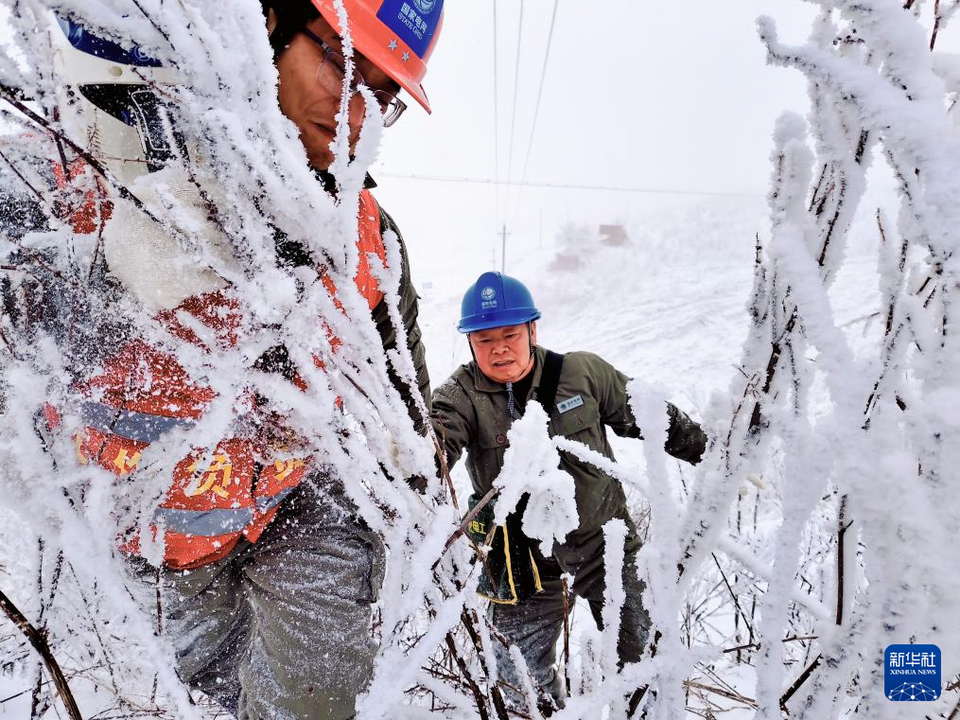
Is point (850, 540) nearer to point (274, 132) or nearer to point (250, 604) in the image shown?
point (274, 132)

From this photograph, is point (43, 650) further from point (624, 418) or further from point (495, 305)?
point (624, 418)

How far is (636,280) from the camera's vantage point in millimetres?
20125

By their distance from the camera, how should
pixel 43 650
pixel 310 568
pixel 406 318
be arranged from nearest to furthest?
pixel 43 650 → pixel 310 568 → pixel 406 318

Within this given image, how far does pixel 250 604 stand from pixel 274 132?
1284 mm

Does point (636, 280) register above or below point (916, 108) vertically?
above

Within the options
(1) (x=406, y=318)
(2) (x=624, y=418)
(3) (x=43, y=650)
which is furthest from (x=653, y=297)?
(3) (x=43, y=650)

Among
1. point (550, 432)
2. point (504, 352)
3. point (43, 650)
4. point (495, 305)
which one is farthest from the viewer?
point (495, 305)

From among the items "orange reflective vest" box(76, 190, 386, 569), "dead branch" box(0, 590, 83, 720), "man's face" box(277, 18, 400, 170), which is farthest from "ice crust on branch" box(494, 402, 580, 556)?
"man's face" box(277, 18, 400, 170)

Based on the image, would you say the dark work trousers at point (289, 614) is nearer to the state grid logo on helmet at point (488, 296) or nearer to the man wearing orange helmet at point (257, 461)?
the man wearing orange helmet at point (257, 461)

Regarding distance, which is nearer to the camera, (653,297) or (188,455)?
(188,455)

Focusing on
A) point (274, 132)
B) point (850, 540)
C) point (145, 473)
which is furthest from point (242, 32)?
point (850, 540)

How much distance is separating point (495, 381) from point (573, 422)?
0.47 m

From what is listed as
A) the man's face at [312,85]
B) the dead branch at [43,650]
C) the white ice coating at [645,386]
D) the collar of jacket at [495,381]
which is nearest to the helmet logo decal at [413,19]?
the man's face at [312,85]

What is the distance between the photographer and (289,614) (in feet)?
3.72
